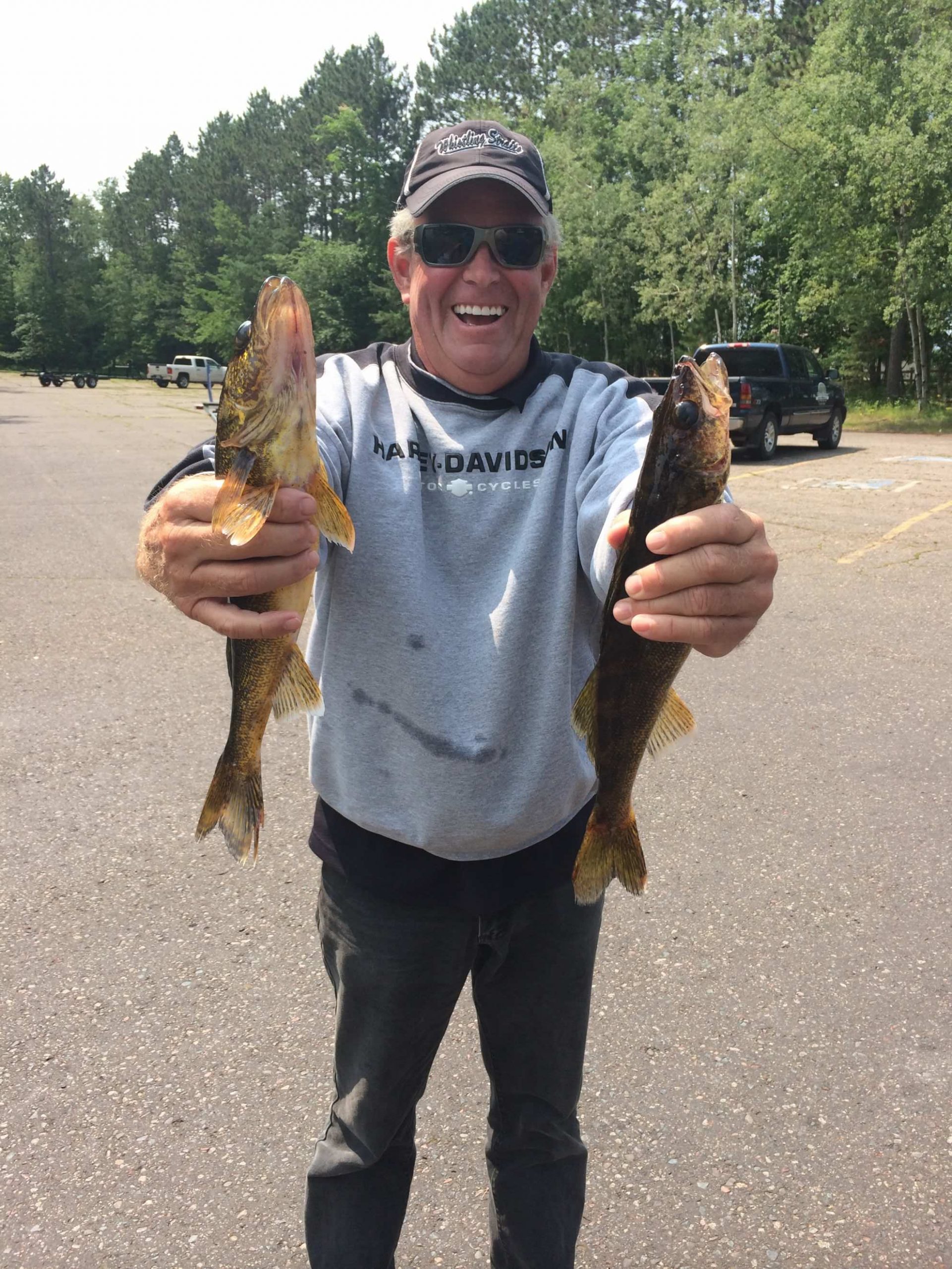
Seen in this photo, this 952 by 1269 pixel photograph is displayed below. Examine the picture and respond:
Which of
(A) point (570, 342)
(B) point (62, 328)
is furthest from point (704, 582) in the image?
(B) point (62, 328)

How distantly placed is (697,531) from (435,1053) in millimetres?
1392

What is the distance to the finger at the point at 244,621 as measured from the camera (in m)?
1.50

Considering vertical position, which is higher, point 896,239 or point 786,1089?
Answer: point 896,239

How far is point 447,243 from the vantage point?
199cm

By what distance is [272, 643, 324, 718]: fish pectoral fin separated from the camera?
169 cm

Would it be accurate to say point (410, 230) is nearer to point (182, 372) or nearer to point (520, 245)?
point (520, 245)

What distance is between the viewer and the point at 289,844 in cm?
428

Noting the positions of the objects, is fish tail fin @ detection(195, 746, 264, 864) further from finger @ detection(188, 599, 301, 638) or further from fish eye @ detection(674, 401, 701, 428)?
fish eye @ detection(674, 401, 701, 428)

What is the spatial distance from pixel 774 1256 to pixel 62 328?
87679mm

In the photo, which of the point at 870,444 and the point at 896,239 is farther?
the point at 896,239

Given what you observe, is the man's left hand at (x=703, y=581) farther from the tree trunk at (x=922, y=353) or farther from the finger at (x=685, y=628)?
the tree trunk at (x=922, y=353)

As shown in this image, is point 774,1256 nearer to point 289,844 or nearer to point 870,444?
point 289,844

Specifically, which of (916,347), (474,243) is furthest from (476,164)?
(916,347)

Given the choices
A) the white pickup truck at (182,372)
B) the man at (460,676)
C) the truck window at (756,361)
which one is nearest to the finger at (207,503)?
the man at (460,676)
